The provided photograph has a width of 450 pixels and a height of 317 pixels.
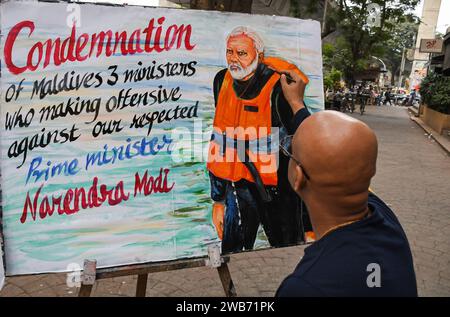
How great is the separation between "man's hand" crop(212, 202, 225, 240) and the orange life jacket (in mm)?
171

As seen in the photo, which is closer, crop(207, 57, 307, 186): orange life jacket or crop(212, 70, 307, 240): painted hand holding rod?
crop(207, 57, 307, 186): orange life jacket

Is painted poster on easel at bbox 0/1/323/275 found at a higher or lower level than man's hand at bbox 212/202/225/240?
higher

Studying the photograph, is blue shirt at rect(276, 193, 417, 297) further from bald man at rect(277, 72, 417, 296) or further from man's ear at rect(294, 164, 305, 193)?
man's ear at rect(294, 164, 305, 193)

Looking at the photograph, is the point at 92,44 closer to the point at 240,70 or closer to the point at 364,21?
the point at 240,70

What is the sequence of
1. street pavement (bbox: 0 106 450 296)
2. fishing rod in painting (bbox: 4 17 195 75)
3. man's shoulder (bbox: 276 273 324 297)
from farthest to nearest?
street pavement (bbox: 0 106 450 296) < fishing rod in painting (bbox: 4 17 195 75) < man's shoulder (bbox: 276 273 324 297)

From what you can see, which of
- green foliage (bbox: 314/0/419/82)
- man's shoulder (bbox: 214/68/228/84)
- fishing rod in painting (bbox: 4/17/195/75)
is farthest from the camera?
green foliage (bbox: 314/0/419/82)

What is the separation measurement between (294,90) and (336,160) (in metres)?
1.24

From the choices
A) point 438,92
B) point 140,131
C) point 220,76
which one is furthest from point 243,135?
point 438,92

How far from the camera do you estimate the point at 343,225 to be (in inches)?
47.6

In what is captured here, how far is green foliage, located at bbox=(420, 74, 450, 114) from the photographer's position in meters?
13.2

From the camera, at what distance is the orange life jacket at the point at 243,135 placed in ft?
7.14

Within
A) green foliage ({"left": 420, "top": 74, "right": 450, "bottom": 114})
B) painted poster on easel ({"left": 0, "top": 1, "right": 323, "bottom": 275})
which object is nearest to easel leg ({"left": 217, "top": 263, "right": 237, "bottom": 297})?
painted poster on easel ({"left": 0, "top": 1, "right": 323, "bottom": 275})
